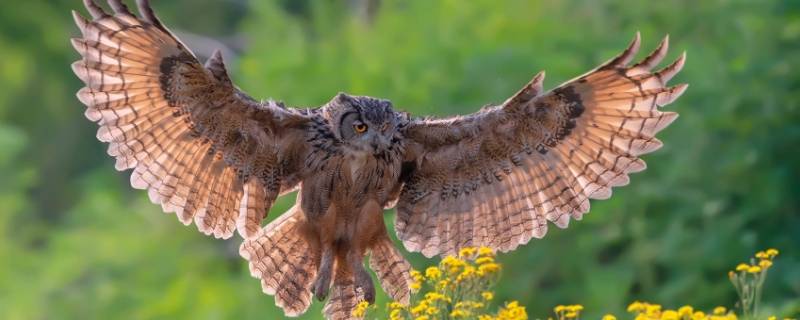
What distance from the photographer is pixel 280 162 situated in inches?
411

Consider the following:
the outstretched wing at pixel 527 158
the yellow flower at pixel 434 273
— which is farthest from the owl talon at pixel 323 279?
the yellow flower at pixel 434 273

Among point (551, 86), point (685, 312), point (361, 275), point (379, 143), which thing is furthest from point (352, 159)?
point (551, 86)

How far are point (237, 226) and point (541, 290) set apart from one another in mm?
10480

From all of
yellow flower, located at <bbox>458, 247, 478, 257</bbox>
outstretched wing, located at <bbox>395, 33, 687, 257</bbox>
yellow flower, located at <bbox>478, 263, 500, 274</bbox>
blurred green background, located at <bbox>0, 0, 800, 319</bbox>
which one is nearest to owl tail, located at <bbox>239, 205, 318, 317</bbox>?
outstretched wing, located at <bbox>395, 33, 687, 257</bbox>

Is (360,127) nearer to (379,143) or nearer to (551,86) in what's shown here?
(379,143)

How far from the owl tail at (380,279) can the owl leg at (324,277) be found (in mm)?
76

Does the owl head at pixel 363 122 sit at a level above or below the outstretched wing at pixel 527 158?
below

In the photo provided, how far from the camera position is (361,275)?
10.4 meters

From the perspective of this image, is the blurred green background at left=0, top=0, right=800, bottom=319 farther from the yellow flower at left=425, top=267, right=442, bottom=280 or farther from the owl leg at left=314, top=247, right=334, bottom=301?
the yellow flower at left=425, top=267, right=442, bottom=280

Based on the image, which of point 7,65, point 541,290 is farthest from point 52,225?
point 541,290

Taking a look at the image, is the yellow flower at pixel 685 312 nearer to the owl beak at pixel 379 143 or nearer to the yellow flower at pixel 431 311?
the yellow flower at pixel 431 311

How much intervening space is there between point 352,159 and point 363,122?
11.5 inches

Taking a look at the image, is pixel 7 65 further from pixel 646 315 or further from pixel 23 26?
pixel 646 315

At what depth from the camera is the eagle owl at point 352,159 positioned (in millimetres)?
9812
